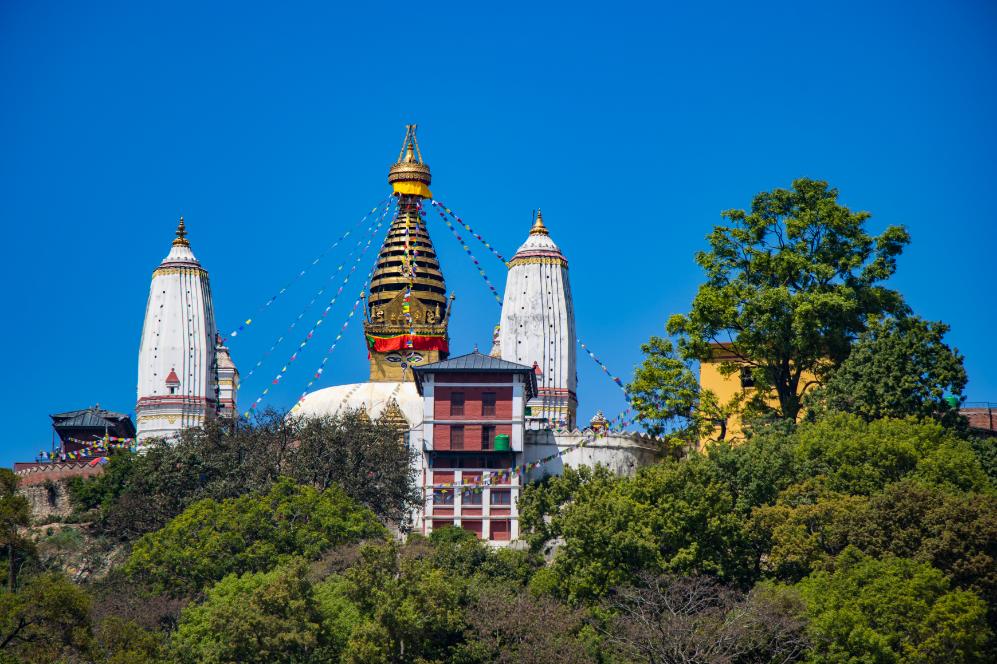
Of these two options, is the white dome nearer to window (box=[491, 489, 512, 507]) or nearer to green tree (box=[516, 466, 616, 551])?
window (box=[491, 489, 512, 507])

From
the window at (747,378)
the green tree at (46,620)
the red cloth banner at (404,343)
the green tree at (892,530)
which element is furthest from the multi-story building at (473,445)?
the red cloth banner at (404,343)

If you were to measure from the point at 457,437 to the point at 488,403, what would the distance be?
1745mm

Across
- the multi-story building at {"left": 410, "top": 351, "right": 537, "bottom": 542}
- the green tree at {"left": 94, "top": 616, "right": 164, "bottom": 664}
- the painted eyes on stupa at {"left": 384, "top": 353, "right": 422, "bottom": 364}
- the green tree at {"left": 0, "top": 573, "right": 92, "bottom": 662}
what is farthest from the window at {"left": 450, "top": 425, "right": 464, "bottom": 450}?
the painted eyes on stupa at {"left": 384, "top": 353, "right": 422, "bottom": 364}

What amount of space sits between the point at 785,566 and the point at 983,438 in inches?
487

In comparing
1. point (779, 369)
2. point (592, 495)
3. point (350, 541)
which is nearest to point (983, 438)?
point (779, 369)

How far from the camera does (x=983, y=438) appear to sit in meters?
74.9

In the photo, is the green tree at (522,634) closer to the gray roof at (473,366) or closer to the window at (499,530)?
the window at (499,530)

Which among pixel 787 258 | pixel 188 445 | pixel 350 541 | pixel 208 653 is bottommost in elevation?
pixel 208 653

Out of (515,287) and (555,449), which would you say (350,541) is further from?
→ (515,287)

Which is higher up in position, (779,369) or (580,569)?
(779,369)

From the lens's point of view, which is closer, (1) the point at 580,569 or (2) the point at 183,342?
(1) the point at 580,569

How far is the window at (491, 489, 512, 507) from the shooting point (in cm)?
7931

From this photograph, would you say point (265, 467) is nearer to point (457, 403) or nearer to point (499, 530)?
point (457, 403)

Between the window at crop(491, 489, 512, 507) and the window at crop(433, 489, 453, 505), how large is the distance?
61.8 inches
